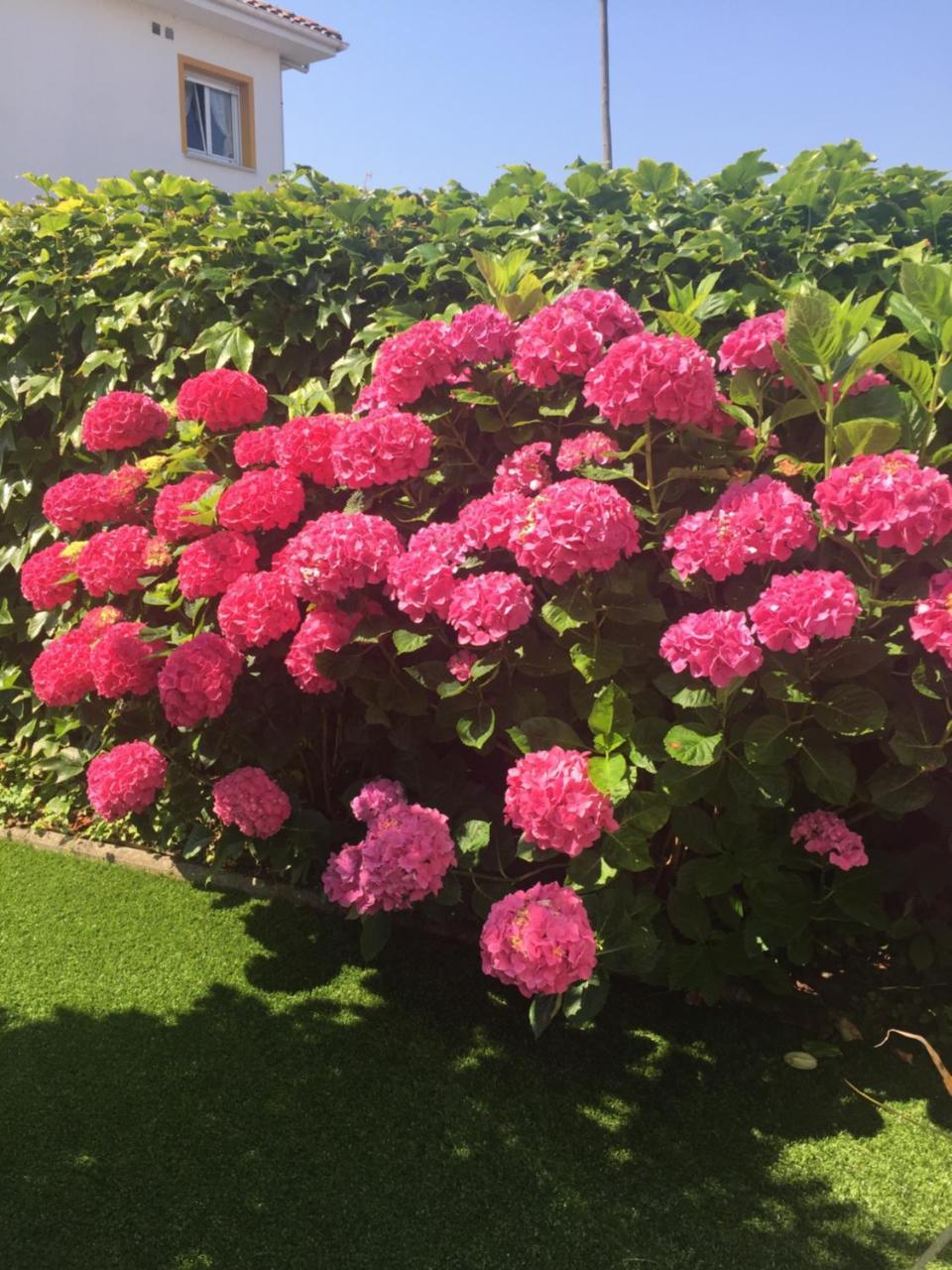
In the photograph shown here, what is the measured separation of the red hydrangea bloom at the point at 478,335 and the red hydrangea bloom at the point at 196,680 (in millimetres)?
1114

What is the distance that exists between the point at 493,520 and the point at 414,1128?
1544 mm

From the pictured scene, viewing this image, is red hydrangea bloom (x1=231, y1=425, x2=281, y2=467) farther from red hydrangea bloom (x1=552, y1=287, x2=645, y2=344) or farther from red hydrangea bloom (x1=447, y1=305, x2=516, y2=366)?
red hydrangea bloom (x1=552, y1=287, x2=645, y2=344)

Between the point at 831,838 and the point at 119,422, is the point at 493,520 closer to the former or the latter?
the point at 831,838

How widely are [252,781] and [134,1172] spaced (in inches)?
44.4

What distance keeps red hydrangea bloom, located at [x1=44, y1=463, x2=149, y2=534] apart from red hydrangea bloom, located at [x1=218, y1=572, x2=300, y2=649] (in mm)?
895

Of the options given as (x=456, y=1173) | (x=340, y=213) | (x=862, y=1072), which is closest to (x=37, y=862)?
(x=456, y=1173)

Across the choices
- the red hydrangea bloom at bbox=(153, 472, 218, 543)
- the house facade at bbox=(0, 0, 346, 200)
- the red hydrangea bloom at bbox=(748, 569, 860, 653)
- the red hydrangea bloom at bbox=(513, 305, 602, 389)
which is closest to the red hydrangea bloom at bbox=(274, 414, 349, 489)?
the red hydrangea bloom at bbox=(153, 472, 218, 543)

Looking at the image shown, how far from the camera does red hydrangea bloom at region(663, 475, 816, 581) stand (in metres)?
2.35

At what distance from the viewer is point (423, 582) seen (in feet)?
8.52

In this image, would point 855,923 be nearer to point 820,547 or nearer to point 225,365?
point 820,547

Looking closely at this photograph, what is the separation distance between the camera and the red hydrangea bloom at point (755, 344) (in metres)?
2.64

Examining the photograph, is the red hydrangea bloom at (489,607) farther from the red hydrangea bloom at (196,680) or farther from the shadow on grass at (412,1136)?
the shadow on grass at (412,1136)

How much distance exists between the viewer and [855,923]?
9.70ft

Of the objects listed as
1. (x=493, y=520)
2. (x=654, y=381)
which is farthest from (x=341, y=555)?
(x=654, y=381)
